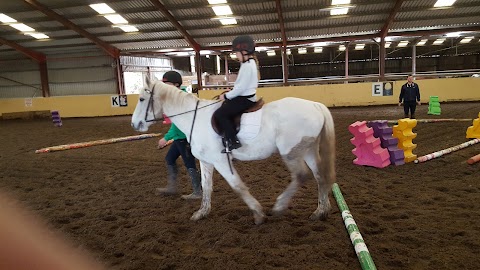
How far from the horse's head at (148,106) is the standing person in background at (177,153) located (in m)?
0.53

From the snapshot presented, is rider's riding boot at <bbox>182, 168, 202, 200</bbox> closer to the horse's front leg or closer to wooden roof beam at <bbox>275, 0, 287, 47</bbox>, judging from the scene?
the horse's front leg

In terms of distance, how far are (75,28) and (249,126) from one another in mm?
21542

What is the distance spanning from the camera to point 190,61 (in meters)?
34.2

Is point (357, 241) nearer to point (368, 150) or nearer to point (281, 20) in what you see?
point (368, 150)

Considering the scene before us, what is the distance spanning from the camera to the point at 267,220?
13.9 ft

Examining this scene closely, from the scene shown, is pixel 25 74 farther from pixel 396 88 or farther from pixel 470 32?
pixel 470 32

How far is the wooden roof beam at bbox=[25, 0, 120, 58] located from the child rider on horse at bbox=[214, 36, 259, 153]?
19260mm

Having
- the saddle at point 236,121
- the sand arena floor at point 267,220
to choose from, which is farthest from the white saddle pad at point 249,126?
the sand arena floor at point 267,220

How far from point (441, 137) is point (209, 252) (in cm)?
817

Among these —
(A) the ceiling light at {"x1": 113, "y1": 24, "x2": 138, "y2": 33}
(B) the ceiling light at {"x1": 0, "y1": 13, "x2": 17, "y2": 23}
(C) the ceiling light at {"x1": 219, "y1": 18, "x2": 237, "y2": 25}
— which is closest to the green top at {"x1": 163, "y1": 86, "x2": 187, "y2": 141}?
(C) the ceiling light at {"x1": 219, "y1": 18, "x2": 237, "y2": 25}

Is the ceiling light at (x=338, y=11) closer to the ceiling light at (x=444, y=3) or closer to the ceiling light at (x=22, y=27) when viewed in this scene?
the ceiling light at (x=444, y=3)

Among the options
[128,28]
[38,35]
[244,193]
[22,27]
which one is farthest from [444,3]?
[22,27]

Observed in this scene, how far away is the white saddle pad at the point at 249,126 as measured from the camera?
13.5ft

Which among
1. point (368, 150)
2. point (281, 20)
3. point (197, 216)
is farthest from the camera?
point (281, 20)
